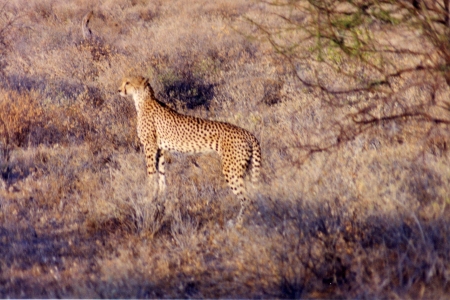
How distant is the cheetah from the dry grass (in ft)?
0.69

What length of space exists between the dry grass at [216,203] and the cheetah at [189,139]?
21 cm

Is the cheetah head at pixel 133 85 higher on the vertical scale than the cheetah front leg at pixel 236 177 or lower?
higher

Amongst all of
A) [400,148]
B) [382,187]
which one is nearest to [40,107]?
[400,148]

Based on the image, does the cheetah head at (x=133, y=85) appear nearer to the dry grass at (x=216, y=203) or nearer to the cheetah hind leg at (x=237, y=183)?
the dry grass at (x=216, y=203)

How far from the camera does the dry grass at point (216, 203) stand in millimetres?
5141

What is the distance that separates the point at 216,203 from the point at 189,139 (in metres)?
0.86

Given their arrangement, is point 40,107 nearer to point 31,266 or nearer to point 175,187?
point 175,187

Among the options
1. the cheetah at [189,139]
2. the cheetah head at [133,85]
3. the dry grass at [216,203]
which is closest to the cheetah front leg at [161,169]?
the cheetah at [189,139]

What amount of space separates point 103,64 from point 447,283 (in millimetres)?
11091

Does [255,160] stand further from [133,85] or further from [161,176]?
[133,85]

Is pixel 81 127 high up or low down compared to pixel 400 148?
down

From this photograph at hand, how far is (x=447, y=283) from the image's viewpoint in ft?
15.6

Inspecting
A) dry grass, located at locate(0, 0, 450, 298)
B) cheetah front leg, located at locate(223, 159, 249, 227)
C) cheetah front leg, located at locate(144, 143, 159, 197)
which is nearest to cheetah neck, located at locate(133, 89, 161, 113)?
cheetah front leg, located at locate(144, 143, 159, 197)

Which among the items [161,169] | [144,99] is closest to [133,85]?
[144,99]
